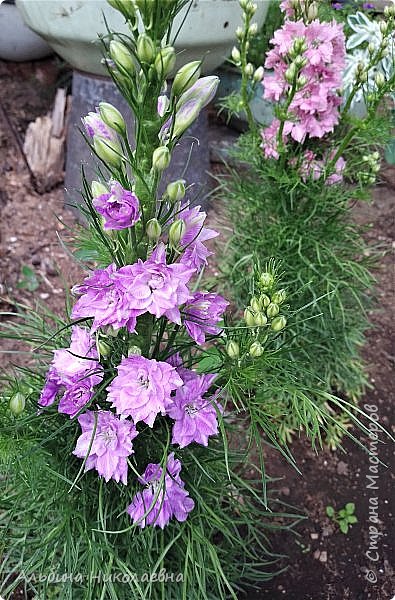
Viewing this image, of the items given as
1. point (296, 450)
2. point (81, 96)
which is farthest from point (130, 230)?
point (81, 96)

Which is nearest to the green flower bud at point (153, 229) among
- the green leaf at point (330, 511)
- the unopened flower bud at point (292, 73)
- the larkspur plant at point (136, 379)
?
the larkspur plant at point (136, 379)

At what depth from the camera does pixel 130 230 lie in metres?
0.85

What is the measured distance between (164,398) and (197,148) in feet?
6.06

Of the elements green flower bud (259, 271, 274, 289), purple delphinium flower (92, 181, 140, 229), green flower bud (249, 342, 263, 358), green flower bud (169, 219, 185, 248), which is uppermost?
purple delphinium flower (92, 181, 140, 229)

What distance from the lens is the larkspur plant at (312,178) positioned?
1436mm

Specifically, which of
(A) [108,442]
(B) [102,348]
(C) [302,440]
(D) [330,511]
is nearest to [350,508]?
(D) [330,511]

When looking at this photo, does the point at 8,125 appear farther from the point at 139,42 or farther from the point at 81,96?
→ the point at 139,42

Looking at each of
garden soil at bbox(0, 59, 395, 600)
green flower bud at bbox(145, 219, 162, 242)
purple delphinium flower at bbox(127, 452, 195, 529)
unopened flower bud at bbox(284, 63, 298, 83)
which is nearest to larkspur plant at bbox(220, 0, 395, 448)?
unopened flower bud at bbox(284, 63, 298, 83)

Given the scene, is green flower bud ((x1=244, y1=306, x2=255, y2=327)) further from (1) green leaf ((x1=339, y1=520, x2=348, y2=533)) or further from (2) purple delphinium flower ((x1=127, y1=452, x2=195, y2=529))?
(1) green leaf ((x1=339, y1=520, x2=348, y2=533))

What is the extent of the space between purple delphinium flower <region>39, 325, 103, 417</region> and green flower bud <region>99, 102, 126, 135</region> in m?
0.34

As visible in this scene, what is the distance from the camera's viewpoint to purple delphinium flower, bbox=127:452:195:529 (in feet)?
3.31

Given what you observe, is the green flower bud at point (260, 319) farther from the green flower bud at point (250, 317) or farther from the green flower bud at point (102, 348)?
the green flower bud at point (102, 348)

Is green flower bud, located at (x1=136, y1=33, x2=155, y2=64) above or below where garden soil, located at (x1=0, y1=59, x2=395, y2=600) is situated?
above

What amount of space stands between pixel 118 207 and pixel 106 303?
0.44 ft
